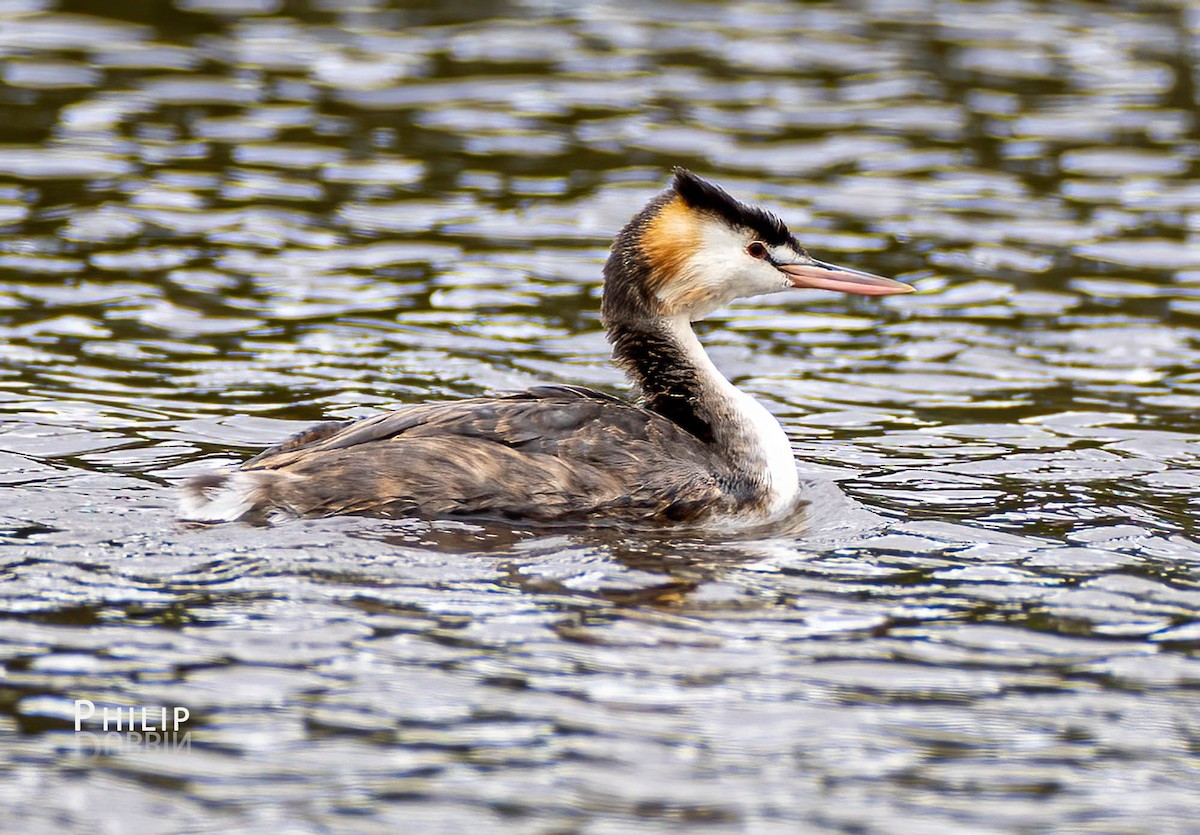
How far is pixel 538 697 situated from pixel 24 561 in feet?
6.73

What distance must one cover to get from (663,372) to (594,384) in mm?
1803

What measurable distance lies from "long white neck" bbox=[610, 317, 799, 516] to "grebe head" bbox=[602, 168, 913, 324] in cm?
11

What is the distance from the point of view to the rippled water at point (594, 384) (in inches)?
197

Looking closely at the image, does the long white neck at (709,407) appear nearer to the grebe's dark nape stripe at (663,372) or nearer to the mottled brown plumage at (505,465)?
the grebe's dark nape stripe at (663,372)

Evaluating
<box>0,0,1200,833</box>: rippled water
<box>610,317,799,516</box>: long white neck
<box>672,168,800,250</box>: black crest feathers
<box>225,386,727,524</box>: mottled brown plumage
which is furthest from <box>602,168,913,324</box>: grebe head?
<box>0,0,1200,833</box>: rippled water

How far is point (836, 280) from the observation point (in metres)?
8.26

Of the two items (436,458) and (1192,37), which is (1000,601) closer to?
(436,458)

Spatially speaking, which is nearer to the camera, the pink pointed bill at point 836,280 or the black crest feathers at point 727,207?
the black crest feathers at point 727,207

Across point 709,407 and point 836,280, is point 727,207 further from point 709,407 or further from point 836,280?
point 709,407

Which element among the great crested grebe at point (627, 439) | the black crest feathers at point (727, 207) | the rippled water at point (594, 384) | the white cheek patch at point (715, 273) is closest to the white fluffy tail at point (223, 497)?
the great crested grebe at point (627, 439)

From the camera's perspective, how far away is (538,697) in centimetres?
530

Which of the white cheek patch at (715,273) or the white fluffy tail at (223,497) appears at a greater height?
the white cheek patch at (715,273)

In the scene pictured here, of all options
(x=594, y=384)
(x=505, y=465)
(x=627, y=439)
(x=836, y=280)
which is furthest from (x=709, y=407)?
(x=594, y=384)

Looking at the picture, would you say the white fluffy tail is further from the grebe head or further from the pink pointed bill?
the pink pointed bill
